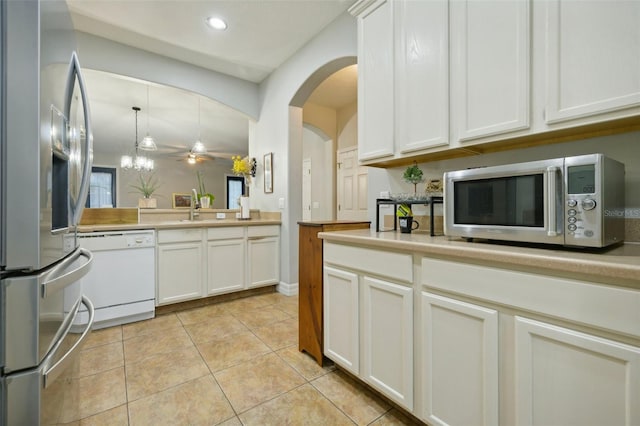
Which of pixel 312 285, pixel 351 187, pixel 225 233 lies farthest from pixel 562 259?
pixel 351 187

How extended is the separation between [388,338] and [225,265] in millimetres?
2202

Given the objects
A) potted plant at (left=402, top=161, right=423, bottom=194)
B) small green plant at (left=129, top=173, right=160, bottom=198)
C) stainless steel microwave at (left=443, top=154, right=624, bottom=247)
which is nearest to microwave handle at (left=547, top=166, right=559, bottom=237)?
stainless steel microwave at (left=443, top=154, right=624, bottom=247)

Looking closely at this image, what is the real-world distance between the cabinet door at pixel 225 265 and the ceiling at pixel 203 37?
190 centimetres

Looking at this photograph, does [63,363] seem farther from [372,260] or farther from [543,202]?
[543,202]

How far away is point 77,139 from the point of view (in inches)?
44.1

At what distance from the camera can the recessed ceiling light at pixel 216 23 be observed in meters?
2.62

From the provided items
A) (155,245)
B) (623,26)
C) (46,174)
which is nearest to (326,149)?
(155,245)

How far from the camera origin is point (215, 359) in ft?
6.52

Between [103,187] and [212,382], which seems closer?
[212,382]

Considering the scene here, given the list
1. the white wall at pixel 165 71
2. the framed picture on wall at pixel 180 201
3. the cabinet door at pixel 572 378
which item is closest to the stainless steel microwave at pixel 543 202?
the cabinet door at pixel 572 378

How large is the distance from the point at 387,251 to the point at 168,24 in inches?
116

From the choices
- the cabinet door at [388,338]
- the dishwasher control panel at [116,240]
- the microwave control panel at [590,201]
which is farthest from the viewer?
the dishwasher control panel at [116,240]

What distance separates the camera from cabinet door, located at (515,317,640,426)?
79cm

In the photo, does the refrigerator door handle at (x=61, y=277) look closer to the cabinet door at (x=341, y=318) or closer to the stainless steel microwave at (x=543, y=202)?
the cabinet door at (x=341, y=318)
